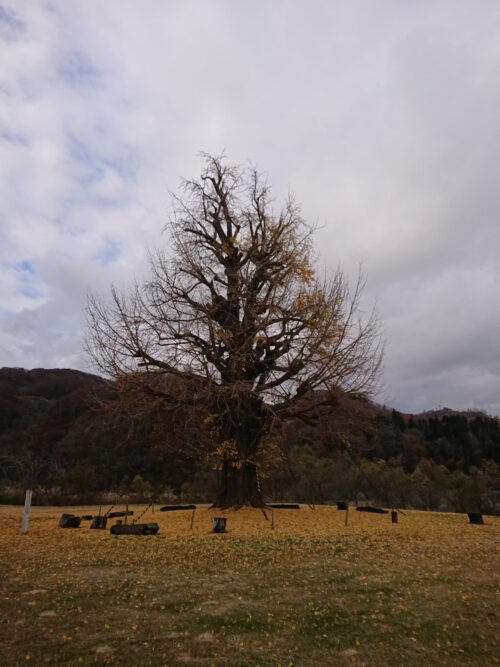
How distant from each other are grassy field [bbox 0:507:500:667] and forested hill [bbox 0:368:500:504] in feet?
24.3

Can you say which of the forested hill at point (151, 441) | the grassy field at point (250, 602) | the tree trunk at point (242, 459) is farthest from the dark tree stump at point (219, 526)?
the forested hill at point (151, 441)

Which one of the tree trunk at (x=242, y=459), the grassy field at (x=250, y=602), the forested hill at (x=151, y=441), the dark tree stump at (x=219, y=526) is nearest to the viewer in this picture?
the grassy field at (x=250, y=602)

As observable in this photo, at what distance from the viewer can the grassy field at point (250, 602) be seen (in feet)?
15.9

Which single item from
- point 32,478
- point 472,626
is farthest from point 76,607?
point 32,478

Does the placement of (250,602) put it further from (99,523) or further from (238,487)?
(238,487)

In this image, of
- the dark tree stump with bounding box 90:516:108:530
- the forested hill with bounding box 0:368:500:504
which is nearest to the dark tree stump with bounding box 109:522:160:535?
the dark tree stump with bounding box 90:516:108:530

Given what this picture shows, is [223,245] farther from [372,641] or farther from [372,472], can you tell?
[372,472]

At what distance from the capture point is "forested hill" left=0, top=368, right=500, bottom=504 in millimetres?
20656

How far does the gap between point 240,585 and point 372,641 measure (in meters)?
2.90

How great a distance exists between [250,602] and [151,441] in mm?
A: 28736

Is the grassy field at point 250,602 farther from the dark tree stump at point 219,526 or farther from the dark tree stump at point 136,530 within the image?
the dark tree stump at point 219,526

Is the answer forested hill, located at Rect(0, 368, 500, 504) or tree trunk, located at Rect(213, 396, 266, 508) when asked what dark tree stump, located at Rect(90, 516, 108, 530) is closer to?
forested hill, located at Rect(0, 368, 500, 504)

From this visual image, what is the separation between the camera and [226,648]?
489 centimetres

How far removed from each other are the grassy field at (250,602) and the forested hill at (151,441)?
24.3 feet
